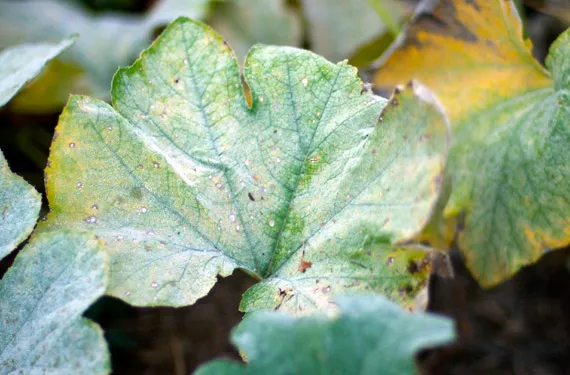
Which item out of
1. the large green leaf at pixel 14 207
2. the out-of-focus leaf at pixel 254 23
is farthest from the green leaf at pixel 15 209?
the out-of-focus leaf at pixel 254 23

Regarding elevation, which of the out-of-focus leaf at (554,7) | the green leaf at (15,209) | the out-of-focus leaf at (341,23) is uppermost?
the green leaf at (15,209)

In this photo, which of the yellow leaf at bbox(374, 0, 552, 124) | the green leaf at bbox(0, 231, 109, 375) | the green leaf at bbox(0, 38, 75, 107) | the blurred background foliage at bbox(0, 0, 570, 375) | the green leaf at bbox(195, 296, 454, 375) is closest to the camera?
the green leaf at bbox(195, 296, 454, 375)

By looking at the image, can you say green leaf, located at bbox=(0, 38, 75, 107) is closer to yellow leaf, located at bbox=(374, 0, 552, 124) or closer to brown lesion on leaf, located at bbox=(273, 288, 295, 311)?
brown lesion on leaf, located at bbox=(273, 288, 295, 311)

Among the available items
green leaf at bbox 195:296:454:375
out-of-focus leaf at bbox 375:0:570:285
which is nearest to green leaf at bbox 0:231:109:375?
green leaf at bbox 195:296:454:375

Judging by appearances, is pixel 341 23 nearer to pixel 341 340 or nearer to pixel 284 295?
pixel 284 295

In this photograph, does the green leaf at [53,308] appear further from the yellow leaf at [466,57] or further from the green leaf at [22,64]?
the yellow leaf at [466,57]

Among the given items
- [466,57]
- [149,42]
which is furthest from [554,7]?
[149,42]
